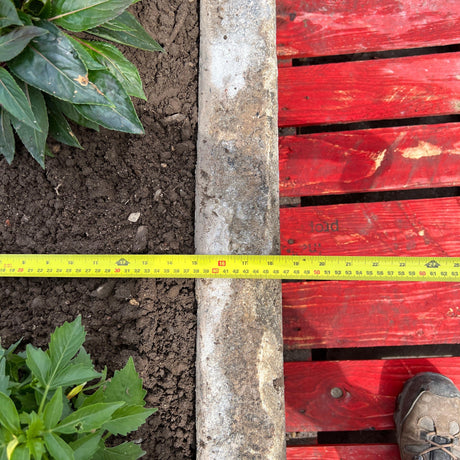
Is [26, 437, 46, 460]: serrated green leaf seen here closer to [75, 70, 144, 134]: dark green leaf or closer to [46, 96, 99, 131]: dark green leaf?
[75, 70, 144, 134]: dark green leaf

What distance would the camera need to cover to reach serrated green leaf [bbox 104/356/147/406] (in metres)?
1.30

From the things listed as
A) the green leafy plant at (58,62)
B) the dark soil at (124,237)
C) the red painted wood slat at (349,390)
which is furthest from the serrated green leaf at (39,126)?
the red painted wood slat at (349,390)

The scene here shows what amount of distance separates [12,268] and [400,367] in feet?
6.35

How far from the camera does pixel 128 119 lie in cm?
142

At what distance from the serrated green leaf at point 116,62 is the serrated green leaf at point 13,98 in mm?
346

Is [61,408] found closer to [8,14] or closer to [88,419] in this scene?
[88,419]

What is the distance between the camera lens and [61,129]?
1.63m

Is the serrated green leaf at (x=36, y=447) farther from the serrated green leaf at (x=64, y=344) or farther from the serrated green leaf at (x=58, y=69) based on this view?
the serrated green leaf at (x=58, y=69)

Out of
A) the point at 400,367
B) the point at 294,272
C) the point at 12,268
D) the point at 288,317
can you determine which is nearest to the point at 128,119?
the point at 12,268

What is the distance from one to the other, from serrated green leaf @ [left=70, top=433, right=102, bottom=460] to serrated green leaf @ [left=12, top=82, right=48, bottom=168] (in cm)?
98

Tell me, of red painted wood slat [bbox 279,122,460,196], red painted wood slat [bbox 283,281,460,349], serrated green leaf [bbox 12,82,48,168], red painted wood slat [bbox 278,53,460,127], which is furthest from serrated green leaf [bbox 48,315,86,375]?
red painted wood slat [bbox 278,53,460,127]

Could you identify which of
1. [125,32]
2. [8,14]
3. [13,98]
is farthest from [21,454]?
[125,32]

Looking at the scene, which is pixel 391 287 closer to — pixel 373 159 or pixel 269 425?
pixel 373 159

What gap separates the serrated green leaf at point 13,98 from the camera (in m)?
1.25
